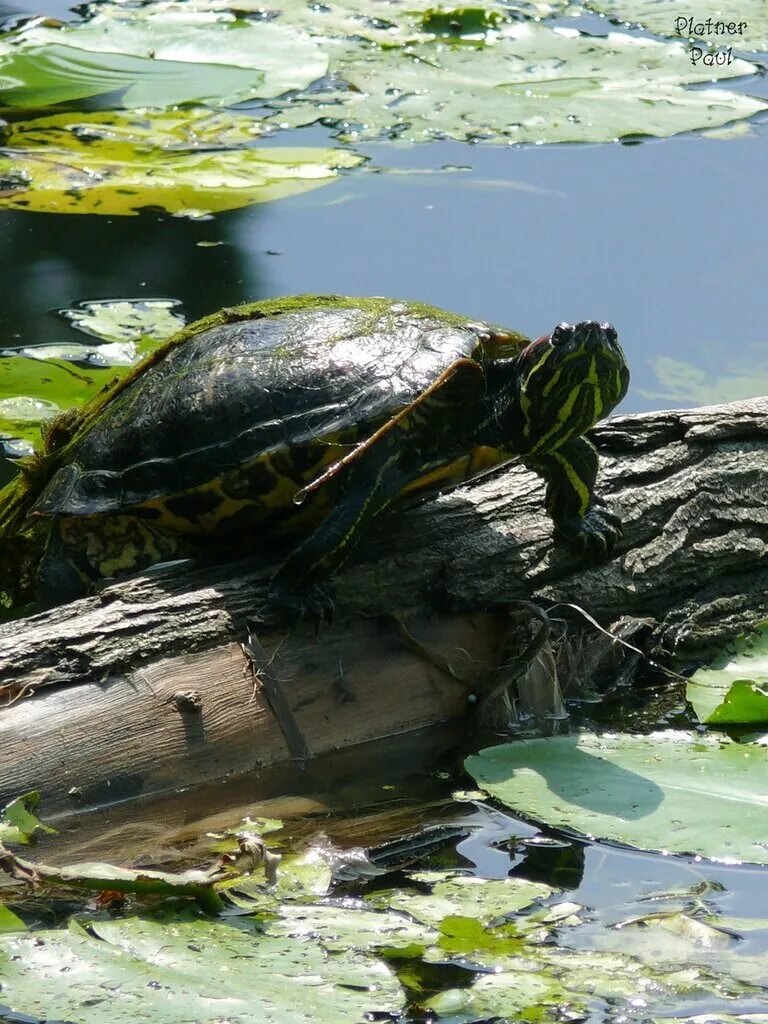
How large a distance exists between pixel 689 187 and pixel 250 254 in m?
2.17

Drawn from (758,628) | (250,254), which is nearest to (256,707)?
(758,628)

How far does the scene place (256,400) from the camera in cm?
324

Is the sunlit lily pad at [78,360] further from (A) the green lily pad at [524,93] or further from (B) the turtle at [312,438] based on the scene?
(A) the green lily pad at [524,93]

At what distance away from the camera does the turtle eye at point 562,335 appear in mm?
3131

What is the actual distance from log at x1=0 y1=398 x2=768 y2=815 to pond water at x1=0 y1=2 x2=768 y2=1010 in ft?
4.32

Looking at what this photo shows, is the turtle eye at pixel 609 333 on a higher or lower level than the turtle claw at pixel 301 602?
higher

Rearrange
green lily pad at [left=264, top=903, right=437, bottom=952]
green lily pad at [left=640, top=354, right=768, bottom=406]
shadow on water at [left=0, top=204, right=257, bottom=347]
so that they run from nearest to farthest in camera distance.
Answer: green lily pad at [left=264, top=903, right=437, bottom=952] → green lily pad at [left=640, top=354, right=768, bottom=406] → shadow on water at [left=0, top=204, right=257, bottom=347]

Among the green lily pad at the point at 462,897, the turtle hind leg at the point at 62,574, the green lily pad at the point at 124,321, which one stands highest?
the green lily pad at the point at 124,321

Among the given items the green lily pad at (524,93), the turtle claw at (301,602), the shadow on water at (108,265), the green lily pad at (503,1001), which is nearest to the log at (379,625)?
the turtle claw at (301,602)

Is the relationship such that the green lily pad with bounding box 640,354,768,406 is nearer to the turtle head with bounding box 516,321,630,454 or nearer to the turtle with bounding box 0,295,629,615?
the turtle with bounding box 0,295,629,615

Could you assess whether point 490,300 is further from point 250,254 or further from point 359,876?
point 359,876

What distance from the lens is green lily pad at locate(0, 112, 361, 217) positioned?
6145 millimetres

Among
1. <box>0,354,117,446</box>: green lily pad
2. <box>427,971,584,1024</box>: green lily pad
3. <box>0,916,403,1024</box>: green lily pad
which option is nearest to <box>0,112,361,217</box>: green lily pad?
<box>0,354,117,446</box>: green lily pad

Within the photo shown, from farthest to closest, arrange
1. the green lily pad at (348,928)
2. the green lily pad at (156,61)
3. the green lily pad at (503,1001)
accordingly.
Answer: the green lily pad at (156,61) < the green lily pad at (348,928) < the green lily pad at (503,1001)
